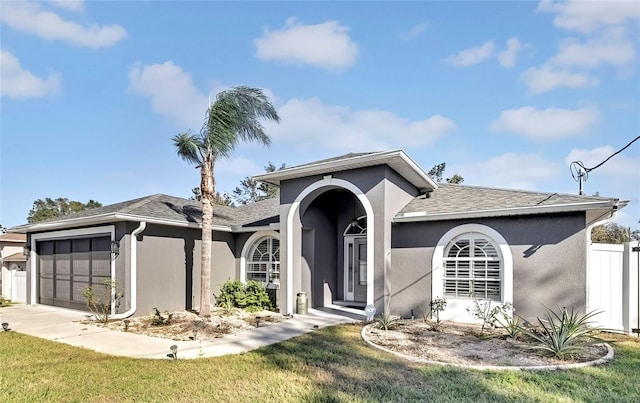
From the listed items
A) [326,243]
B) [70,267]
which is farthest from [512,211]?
[70,267]

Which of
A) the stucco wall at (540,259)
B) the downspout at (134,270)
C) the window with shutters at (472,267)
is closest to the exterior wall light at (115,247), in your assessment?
the downspout at (134,270)

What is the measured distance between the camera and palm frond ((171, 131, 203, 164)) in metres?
11.5

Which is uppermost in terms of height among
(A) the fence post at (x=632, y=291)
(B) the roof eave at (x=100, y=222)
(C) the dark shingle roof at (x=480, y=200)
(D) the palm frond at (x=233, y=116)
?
(D) the palm frond at (x=233, y=116)

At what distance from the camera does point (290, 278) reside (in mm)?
11883

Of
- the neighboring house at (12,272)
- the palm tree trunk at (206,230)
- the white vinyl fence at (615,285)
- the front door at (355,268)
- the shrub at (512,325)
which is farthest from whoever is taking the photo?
the neighboring house at (12,272)

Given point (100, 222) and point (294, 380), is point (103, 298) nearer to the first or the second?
point (100, 222)

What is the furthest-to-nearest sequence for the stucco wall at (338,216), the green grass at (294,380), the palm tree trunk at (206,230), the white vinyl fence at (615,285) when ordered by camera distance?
the palm tree trunk at (206,230) → the stucco wall at (338,216) → the white vinyl fence at (615,285) → the green grass at (294,380)

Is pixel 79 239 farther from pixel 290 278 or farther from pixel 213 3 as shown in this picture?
pixel 213 3

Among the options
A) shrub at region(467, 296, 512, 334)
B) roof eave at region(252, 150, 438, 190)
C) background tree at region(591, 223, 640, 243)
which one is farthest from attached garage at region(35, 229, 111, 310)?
background tree at region(591, 223, 640, 243)

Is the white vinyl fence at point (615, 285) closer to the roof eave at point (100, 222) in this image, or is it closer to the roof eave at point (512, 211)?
the roof eave at point (512, 211)

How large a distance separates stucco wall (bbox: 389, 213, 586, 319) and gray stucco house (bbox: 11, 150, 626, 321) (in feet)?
0.08

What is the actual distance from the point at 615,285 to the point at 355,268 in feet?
25.3

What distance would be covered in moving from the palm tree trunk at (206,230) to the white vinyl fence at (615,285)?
10.4m

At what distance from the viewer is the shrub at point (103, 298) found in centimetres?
1147
